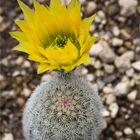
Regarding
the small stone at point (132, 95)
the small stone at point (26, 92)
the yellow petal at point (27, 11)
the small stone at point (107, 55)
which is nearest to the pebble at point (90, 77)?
the small stone at point (107, 55)

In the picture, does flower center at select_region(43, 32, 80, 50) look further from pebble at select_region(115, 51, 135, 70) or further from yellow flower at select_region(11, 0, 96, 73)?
pebble at select_region(115, 51, 135, 70)

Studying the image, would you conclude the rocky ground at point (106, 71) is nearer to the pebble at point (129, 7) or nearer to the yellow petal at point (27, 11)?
the pebble at point (129, 7)

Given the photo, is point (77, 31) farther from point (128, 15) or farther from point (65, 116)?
point (128, 15)

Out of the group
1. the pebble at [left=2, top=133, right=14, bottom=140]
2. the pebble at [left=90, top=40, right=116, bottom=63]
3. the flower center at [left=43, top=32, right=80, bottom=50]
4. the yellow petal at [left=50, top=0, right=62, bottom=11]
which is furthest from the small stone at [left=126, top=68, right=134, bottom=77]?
the yellow petal at [left=50, top=0, right=62, bottom=11]

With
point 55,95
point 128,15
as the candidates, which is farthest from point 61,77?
point 128,15

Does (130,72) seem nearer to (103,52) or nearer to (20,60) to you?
(103,52)
